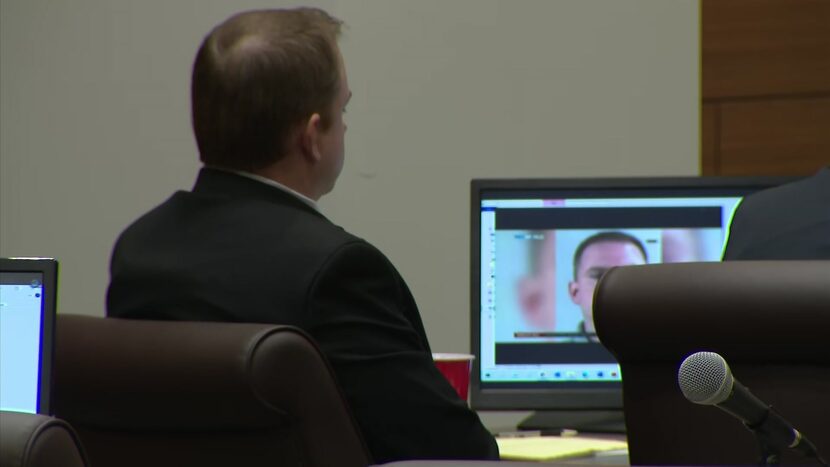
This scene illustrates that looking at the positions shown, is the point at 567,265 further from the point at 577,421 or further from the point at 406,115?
the point at 406,115

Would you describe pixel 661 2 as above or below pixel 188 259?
above

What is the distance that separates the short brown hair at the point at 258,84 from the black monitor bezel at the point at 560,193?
2.87 feet

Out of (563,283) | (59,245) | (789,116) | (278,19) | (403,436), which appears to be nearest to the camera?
(403,436)

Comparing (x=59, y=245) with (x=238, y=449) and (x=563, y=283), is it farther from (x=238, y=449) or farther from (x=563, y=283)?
(x=238, y=449)

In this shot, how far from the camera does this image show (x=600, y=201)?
94.8 inches

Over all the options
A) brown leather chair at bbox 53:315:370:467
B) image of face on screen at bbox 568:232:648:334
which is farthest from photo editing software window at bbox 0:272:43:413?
image of face on screen at bbox 568:232:648:334

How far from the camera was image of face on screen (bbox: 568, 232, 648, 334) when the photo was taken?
2377mm

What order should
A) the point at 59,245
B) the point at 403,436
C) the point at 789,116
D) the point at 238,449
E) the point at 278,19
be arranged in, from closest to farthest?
the point at 238,449
the point at 403,436
the point at 278,19
the point at 789,116
the point at 59,245

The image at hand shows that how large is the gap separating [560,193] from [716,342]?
3.92 feet

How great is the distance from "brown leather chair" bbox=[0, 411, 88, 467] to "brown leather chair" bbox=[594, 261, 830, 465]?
30.2 inches

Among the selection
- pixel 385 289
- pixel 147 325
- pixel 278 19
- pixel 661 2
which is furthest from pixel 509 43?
pixel 147 325

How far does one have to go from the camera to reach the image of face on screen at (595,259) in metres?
2.38

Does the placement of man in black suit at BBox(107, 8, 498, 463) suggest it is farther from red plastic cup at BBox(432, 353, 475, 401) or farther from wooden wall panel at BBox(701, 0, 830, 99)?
wooden wall panel at BBox(701, 0, 830, 99)

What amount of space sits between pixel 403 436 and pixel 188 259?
1.07 ft
